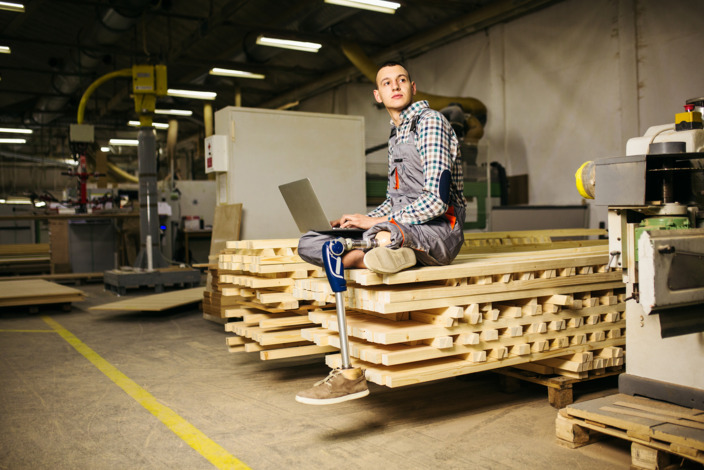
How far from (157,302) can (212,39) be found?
934 cm

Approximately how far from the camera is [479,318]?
3.04m

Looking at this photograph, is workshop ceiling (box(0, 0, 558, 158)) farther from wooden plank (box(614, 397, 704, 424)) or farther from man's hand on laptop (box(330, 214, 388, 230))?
wooden plank (box(614, 397, 704, 424))

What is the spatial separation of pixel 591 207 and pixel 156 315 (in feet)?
22.5

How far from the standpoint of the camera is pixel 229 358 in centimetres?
491

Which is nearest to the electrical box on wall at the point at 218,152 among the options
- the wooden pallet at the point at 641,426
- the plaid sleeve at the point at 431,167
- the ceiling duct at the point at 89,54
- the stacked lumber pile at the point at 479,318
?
the stacked lumber pile at the point at 479,318

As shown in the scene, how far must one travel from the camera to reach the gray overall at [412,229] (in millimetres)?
2938

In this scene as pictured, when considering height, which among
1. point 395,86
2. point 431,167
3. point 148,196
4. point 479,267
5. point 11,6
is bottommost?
point 479,267

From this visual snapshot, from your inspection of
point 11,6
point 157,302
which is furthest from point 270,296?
point 11,6

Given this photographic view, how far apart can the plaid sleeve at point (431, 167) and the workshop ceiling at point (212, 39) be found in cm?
806

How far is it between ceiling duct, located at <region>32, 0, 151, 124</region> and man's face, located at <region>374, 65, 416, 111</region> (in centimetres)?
806

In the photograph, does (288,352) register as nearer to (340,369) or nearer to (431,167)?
(340,369)

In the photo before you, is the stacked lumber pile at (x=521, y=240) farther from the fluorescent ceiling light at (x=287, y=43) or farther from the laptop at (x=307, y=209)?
the fluorescent ceiling light at (x=287, y=43)

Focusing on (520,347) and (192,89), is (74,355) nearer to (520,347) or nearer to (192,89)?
(520,347)

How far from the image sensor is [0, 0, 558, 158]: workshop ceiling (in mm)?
10922
